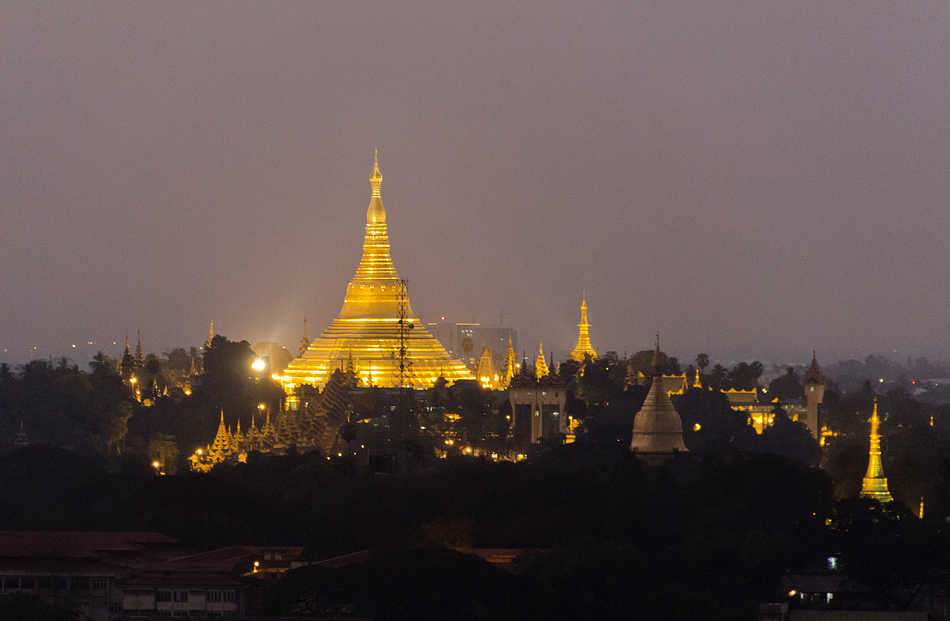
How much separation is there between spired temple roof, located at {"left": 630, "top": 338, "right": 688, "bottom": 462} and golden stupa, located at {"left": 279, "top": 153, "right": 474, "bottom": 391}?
34366 millimetres

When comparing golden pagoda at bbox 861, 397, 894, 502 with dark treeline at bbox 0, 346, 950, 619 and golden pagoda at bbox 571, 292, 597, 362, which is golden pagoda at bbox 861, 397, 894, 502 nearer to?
dark treeline at bbox 0, 346, 950, 619

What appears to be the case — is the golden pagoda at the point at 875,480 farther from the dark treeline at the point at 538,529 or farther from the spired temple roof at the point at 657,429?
the spired temple roof at the point at 657,429

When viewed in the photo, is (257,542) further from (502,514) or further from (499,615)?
(499,615)

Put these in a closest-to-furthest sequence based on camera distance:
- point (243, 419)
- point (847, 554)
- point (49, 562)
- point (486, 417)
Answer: point (49, 562) → point (847, 554) → point (486, 417) → point (243, 419)

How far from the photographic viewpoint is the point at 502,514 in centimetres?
7625

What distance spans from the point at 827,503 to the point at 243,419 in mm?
54809

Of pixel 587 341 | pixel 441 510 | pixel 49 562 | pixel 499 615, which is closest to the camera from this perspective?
pixel 499 615

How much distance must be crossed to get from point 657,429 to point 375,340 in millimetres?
45364

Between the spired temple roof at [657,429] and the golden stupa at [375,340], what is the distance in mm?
34366

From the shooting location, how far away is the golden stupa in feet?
453

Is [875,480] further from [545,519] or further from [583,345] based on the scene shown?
[583,345]

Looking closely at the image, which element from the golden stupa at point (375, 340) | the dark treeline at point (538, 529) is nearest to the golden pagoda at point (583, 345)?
the golden stupa at point (375, 340)

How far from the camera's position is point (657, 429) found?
9812 cm

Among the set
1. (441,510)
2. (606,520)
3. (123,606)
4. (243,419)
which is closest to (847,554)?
(606,520)
